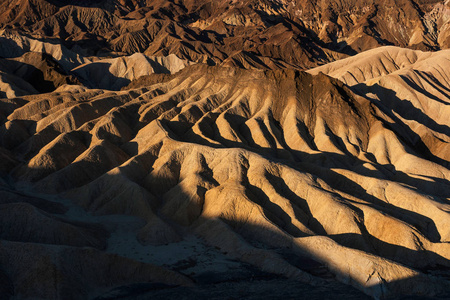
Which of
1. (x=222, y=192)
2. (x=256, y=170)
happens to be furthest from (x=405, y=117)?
(x=222, y=192)

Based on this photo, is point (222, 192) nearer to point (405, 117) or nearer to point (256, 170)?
point (256, 170)

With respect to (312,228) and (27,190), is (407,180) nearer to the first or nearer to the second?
(312,228)

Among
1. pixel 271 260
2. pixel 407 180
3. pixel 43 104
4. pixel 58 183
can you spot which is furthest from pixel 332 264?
pixel 43 104

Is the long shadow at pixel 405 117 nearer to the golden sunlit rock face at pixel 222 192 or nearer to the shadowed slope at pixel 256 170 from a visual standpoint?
the golden sunlit rock face at pixel 222 192

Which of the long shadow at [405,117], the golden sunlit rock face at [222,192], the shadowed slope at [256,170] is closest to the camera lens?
the golden sunlit rock face at [222,192]

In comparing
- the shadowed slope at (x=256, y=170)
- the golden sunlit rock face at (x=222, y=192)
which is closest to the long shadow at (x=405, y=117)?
the golden sunlit rock face at (x=222, y=192)

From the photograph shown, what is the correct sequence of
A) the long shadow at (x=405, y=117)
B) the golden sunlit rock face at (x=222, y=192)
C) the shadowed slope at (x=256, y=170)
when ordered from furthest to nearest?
the long shadow at (x=405, y=117)
the shadowed slope at (x=256, y=170)
the golden sunlit rock face at (x=222, y=192)

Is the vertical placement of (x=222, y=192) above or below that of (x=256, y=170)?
below

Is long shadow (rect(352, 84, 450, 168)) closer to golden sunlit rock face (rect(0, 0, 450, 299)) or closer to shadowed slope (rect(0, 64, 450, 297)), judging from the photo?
golden sunlit rock face (rect(0, 0, 450, 299))
